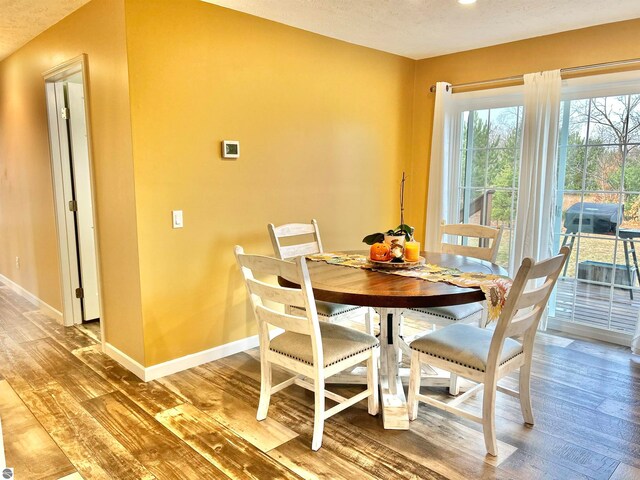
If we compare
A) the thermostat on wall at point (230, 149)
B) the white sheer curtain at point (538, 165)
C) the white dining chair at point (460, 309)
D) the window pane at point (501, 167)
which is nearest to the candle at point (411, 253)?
the white dining chair at point (460, 309)

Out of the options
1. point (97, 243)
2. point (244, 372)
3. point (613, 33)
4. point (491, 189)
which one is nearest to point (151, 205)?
point (97, 243)

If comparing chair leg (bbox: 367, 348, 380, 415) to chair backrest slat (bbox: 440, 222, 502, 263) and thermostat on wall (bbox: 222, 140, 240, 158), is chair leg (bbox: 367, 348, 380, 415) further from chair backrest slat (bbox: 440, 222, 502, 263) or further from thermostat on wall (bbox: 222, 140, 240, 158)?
thermostat on wall (bbox: 222, 140, 240, 158)

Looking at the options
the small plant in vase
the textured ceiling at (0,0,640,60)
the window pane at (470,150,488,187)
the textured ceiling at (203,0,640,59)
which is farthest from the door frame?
the window pane at (470,150,488,187)

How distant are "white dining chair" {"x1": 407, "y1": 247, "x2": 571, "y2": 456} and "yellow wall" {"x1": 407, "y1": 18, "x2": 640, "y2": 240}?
6.83 ft

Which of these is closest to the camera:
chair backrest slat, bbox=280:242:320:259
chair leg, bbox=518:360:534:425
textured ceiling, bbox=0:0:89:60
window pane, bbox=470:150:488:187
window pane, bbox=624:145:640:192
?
chair leg, bbox=518:360:534:425

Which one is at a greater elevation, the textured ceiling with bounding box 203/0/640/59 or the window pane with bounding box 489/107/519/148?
the textured ceiling with bounding box 203/0/640/59

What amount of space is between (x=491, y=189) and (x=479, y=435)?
8.13ft

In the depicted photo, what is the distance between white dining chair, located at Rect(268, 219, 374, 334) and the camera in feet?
Answer: 9.61

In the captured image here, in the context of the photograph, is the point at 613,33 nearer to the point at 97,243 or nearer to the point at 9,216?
the point at 97,243

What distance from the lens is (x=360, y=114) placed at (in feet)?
13.6

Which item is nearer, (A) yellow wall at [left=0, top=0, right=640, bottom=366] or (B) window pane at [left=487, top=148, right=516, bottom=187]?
(A) yellow wall at [left=0, top=0, right=640, bottom=366]

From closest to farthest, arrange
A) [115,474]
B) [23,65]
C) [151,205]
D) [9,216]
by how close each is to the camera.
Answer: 1. [115,474]
2. [151,205]
3. [23,65]
4. [9,216]

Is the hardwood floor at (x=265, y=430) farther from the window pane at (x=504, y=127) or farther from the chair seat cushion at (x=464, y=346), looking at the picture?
the window pane at (x=504, y=127)

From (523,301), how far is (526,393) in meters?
0.67
